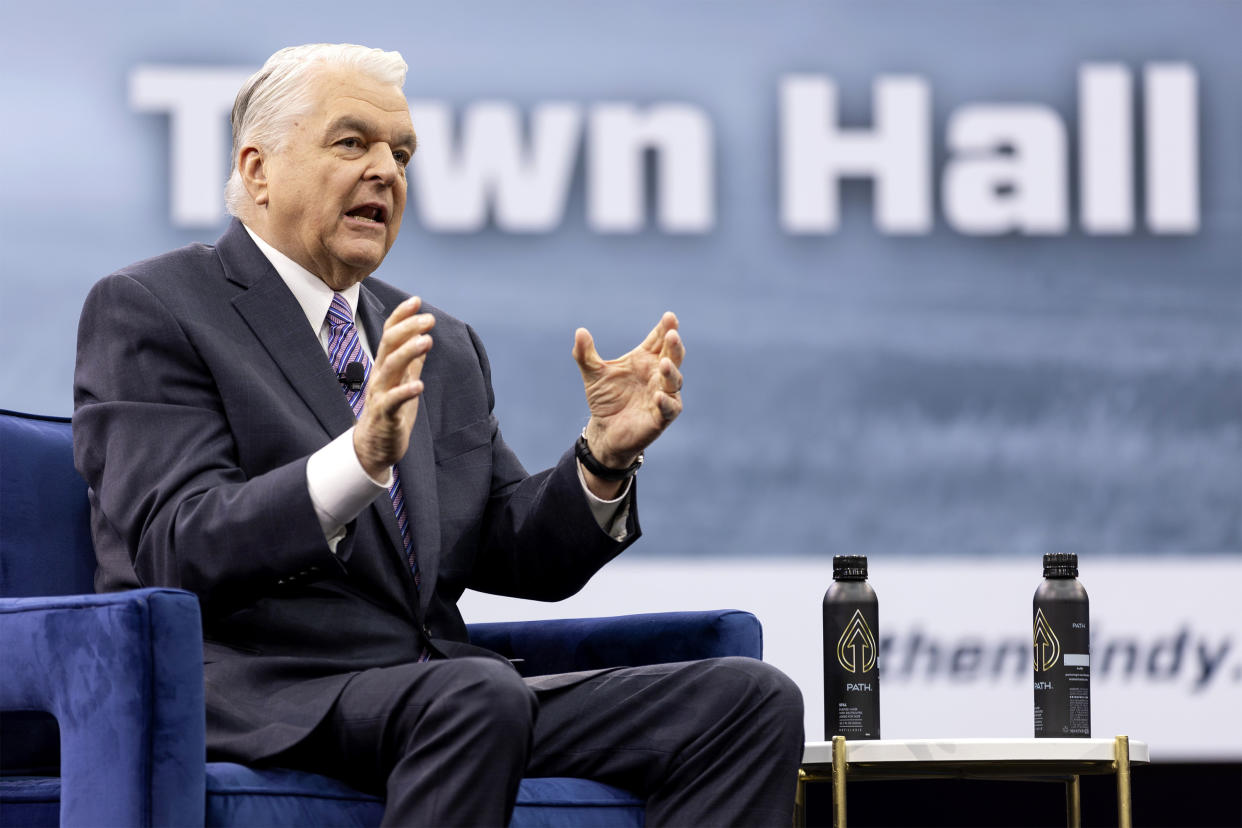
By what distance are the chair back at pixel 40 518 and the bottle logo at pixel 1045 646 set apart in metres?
1.36

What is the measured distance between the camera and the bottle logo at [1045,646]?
2309 millimetres

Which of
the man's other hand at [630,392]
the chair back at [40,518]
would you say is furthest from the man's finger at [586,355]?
the chair back at [40,518]

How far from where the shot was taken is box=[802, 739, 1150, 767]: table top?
2.13 m

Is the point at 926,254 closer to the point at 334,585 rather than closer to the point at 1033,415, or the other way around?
Result: the point at 1033,415

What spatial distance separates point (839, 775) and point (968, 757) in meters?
0.18

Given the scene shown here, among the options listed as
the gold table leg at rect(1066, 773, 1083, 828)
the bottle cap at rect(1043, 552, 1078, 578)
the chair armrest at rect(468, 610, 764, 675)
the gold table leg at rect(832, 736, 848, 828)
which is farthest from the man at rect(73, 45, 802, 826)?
the gold table leg at rect(1066, 773, 1083, 828)

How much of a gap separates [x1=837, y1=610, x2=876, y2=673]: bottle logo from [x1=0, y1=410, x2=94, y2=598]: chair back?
3.49 feet

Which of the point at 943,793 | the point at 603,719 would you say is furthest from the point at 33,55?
the point at 943,793

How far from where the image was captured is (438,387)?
218 centimetres

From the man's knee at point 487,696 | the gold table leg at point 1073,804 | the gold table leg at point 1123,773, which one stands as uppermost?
the man's knee at point 487,696

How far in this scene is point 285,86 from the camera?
2068 millimetres

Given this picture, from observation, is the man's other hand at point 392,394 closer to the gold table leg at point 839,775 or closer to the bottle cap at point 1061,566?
the gold table leg at point 839,775

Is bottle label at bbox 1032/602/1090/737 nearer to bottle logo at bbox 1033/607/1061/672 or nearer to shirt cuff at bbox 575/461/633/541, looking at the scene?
bottle logo at bbox 1033/607/1061/672

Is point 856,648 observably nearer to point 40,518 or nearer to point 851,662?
point 851,662
